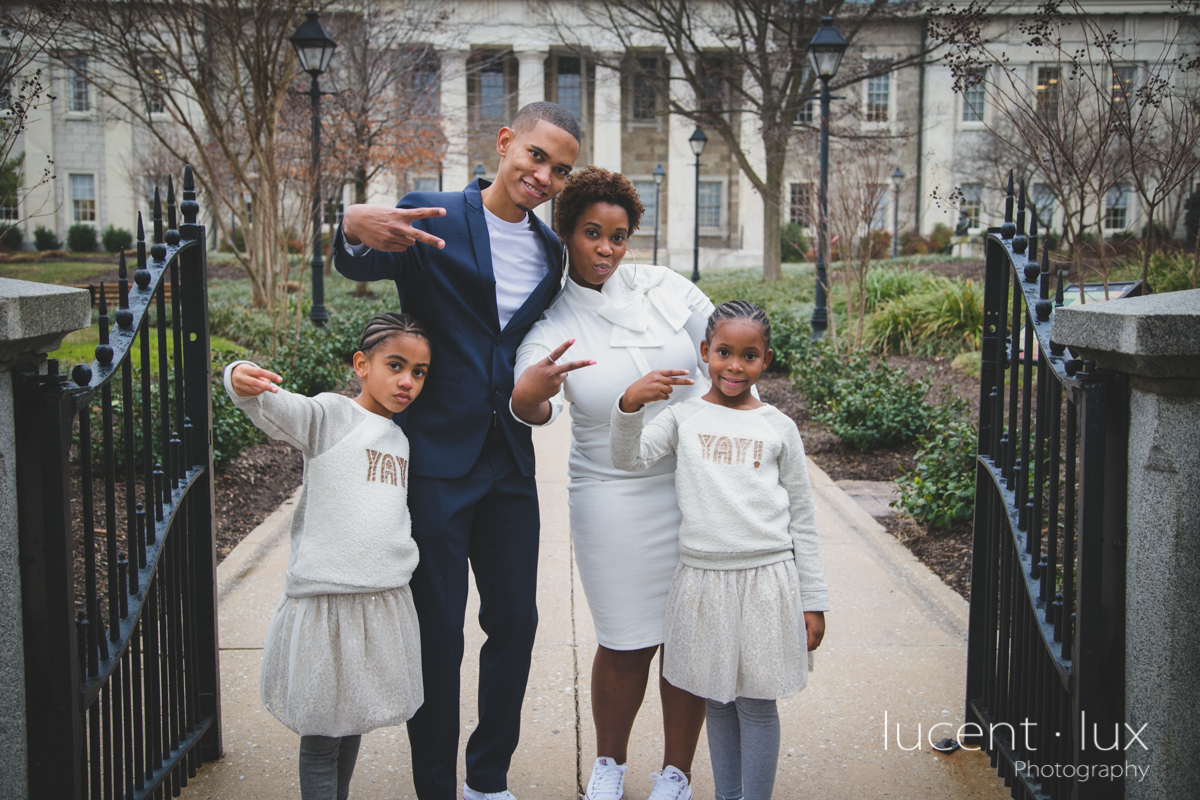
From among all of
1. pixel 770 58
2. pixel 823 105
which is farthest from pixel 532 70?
pixel 823 105

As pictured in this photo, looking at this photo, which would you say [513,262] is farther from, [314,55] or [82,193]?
[82,193]

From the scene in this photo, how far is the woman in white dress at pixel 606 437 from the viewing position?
9.06 ft

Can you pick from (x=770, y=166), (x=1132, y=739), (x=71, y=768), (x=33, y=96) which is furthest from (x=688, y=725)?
(x=770, y=166)

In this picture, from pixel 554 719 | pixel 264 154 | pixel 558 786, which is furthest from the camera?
pixel 264 154

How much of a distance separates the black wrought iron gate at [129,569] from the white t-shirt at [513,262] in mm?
863

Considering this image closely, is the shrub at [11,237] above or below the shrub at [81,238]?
below

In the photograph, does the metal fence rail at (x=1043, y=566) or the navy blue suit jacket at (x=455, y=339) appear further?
the navy blue suit jacket at (x=455, y=339)

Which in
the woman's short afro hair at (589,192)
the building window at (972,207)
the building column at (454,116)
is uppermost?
the building column at (454,116)

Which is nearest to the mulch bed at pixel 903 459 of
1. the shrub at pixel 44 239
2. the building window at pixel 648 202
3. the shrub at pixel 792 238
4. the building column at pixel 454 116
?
the building column at pixel 454 116

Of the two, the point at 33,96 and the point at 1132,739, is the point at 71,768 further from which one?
the point at 33,96

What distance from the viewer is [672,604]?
2.67m

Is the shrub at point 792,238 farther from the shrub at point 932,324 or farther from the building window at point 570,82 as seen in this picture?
the shrub at point 932,324

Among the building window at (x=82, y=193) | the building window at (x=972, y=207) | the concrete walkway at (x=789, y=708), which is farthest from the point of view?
the building window at (x=82, y=193)

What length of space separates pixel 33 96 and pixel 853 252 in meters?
9.12
